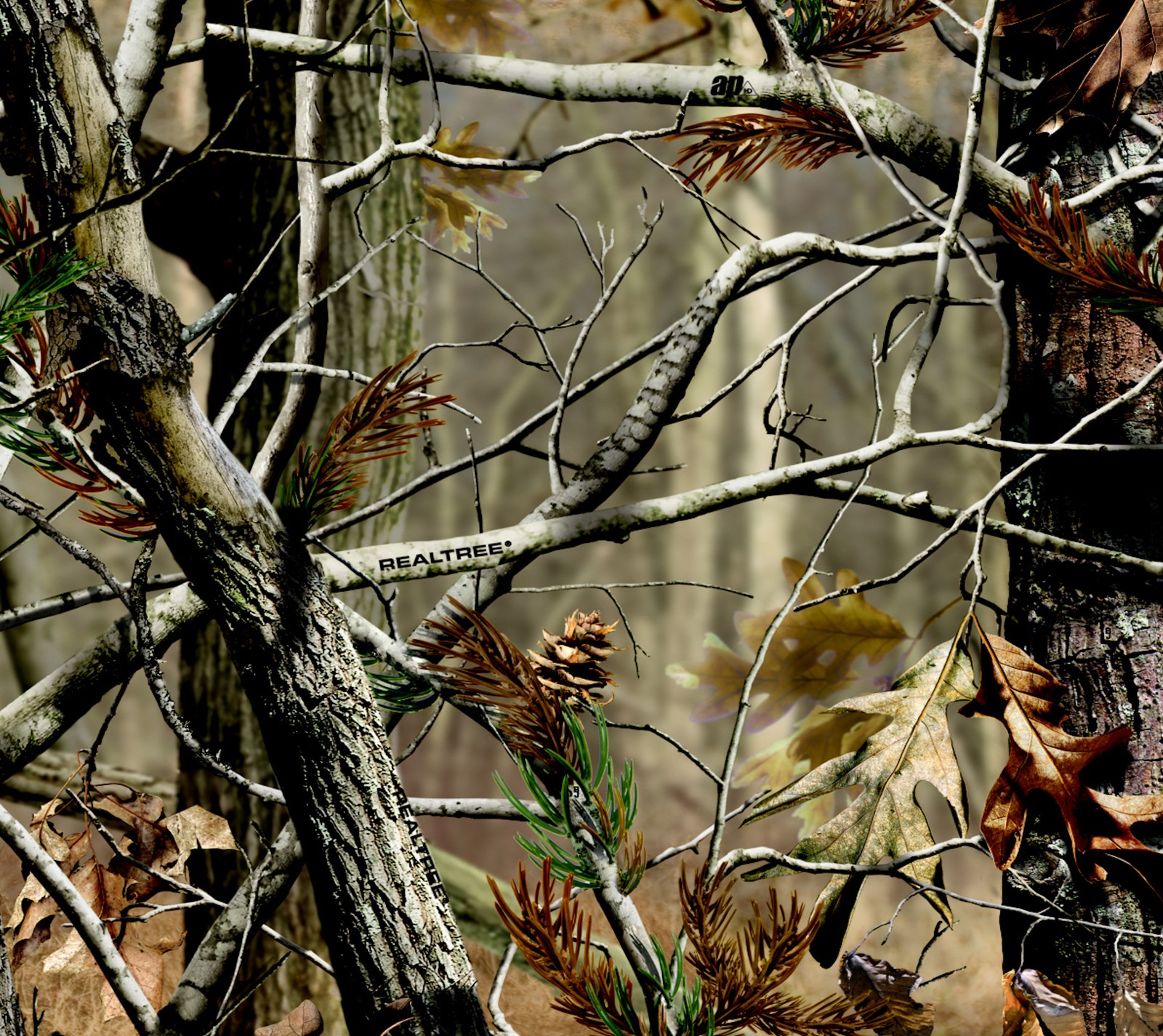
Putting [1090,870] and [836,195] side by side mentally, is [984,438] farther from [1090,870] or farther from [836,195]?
[836,195]

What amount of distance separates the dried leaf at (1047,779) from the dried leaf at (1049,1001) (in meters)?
0.05

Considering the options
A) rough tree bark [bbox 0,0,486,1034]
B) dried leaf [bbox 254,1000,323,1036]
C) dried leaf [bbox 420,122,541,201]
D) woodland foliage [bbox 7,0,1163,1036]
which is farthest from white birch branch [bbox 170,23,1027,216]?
dried leaf [bbox 254,1000,323,1036]

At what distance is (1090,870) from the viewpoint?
425mm

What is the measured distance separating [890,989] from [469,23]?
1043mm

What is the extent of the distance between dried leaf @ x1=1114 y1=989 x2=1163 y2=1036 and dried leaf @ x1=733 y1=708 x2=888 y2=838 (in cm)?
31

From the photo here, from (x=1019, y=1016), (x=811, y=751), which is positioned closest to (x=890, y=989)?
(x=1019, y=1016)

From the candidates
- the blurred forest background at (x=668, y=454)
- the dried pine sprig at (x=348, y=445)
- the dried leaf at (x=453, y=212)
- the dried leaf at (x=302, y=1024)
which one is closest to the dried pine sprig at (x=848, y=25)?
the dried pine sprig at (x=348, y=445)

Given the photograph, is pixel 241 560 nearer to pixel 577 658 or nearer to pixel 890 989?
pixel 577 658

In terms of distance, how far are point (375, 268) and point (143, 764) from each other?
1.79 meters

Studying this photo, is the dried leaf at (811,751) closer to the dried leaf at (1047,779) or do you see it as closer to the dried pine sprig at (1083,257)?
the dried leaf at (1047,779)

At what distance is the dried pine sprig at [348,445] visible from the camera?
331 millimetres

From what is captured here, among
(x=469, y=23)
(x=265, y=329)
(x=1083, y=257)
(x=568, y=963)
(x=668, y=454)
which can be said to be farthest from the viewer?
(x=668, y=454)

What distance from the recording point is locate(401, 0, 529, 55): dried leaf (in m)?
0.97

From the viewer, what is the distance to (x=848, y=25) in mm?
513
